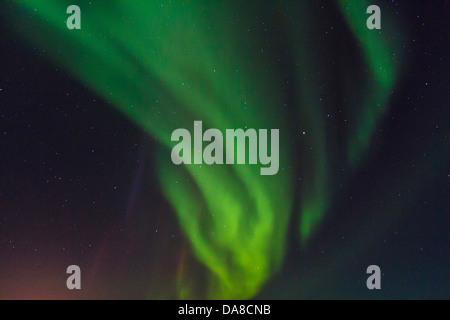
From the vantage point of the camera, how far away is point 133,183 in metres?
1.62

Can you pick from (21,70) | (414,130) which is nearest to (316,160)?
(414,130)

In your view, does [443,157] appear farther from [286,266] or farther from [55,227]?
[55,227]

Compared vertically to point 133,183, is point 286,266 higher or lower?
lower

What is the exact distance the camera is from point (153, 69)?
1615mm

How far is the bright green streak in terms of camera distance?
1613 millimetres

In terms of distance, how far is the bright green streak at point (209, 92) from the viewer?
63.5 inches

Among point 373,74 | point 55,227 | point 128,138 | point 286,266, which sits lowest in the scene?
point 286,266

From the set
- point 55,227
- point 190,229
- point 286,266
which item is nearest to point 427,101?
point 286,266

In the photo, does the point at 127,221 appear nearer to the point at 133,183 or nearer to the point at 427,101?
the point at 133,183

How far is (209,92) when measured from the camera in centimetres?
162

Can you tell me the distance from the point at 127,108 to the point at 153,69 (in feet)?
0.43

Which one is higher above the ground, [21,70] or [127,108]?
[21,70]

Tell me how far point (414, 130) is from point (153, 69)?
0.74m

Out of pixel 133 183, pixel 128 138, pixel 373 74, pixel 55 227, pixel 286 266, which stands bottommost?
pixel 286 266
